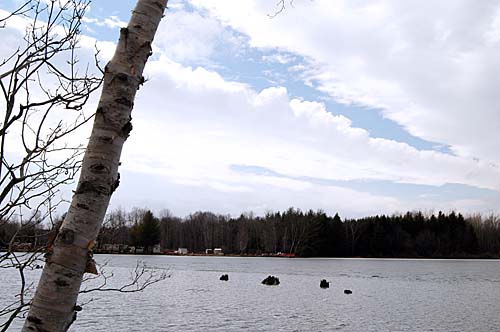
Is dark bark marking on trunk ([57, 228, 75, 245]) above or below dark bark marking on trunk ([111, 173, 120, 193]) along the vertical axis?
below

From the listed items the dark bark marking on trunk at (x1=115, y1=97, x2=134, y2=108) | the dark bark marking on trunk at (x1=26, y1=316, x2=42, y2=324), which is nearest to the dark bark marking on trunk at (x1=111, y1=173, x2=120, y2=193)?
the dark bark marking on trunk at (x1=115, y1=97, x2=134, y2=108)

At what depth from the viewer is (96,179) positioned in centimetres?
189

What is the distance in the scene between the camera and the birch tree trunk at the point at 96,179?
1777mm

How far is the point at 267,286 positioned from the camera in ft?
141

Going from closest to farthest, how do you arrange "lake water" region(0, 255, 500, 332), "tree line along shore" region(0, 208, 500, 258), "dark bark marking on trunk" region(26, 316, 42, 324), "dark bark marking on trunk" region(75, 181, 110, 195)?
1. "dark bark marking on trunk" region(26, 316, 42, 324)
2. "dark bark marking on trunk" region(75, 181, 110, 195)
3. "lake water" region(0, 255, 500, 332)
4. "tree line along shore" region(0, 208, 500, 258)

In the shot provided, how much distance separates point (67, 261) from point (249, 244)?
128474 mm

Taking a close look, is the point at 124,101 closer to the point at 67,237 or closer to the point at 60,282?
the point at 67,237

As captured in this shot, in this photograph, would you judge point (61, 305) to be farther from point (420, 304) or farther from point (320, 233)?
point (320, 233)

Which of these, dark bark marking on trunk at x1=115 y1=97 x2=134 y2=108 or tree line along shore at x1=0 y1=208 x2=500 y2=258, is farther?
tree line along shore at x1=0 y1=208 x2=500 y2=258

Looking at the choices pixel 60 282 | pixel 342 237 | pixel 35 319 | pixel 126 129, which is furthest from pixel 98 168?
pixel 342 237

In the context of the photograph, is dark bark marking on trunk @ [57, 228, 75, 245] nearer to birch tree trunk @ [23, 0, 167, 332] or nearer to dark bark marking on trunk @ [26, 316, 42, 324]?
birch tree trunk @ [23, 0, 167, 332]

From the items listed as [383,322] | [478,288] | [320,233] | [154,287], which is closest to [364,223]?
[320,233]

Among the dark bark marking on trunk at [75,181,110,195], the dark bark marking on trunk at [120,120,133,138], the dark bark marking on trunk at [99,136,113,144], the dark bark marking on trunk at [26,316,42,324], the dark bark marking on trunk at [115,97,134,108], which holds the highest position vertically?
the dark bark marking on trunk at [115,97,134,108]

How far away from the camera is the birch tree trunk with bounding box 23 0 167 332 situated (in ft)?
5.83
